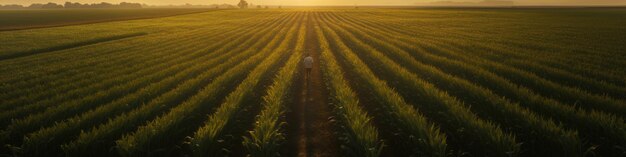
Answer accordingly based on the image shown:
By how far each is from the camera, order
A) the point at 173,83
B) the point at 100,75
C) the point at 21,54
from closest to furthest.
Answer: the point at 173,83
the point at 100,75
the point at 21,54

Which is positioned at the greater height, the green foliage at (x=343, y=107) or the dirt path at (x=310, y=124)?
the green foliage at (x=343, y=107)

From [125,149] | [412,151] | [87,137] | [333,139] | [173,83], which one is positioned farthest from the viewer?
[173,83]

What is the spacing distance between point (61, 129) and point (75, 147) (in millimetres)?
1536

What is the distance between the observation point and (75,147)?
6539 mm

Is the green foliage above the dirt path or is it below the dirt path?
above

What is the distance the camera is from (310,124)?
30.9 feet

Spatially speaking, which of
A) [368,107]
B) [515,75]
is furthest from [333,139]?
[515,75]

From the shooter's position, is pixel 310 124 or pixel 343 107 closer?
pixel 310 124

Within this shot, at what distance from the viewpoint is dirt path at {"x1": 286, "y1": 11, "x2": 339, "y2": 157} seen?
784 cm

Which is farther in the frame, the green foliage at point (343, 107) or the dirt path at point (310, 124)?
the dirt path at point (310, 124)

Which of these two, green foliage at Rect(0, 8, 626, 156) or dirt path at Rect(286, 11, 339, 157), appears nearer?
green foliage at Rect(0, 8, 626, 156)

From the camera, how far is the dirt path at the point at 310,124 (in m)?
7.84

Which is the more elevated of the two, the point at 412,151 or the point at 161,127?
the point at 161,127

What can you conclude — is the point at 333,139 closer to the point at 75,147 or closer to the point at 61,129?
the point at 75,147
